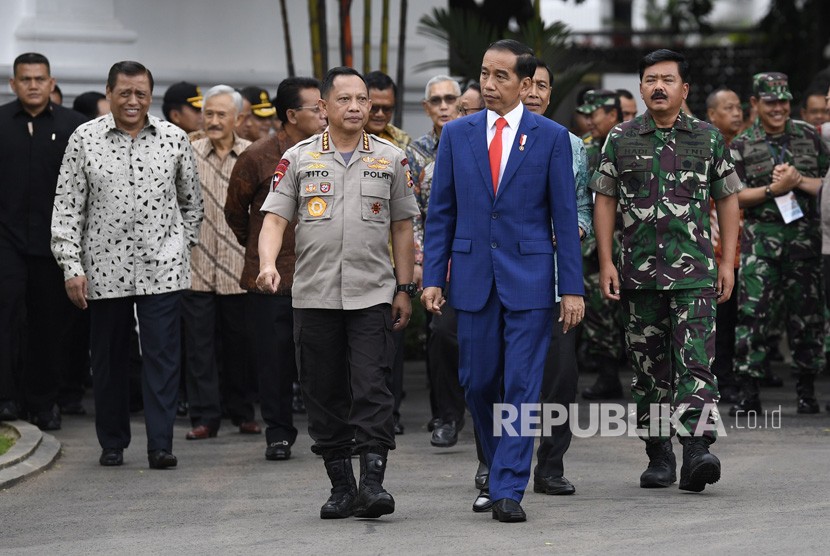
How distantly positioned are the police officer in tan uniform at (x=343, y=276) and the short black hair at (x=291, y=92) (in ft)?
5.45

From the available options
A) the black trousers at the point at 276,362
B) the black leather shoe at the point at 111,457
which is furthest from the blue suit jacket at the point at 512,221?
the black leather shoe at the point at 111,457

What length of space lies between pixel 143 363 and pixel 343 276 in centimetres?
222

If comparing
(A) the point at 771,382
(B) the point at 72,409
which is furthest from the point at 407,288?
(A) the point at 771,382

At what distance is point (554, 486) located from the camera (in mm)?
8266

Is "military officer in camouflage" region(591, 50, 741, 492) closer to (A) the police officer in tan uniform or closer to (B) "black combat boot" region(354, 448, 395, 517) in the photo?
(A) the police officer in tan uniform

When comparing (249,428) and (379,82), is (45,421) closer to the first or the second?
(249,428)

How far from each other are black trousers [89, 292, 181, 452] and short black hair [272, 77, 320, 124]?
1.23m

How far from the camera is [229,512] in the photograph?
26.1 feet

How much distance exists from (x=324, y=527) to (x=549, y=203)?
5.80 ft

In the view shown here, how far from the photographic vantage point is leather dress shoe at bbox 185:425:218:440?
10.8 m

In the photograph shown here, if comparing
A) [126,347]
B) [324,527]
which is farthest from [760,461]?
[126,347]

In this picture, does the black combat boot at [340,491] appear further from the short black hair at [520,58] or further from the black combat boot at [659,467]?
the short black hair at [520,58]

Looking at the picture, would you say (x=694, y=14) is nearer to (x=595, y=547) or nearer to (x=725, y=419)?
(x=725, y=419)

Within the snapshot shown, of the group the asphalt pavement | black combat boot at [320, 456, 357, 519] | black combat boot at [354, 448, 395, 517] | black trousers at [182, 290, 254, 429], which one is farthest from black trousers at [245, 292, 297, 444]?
black combat boot at [354, 448, 395, 517]
